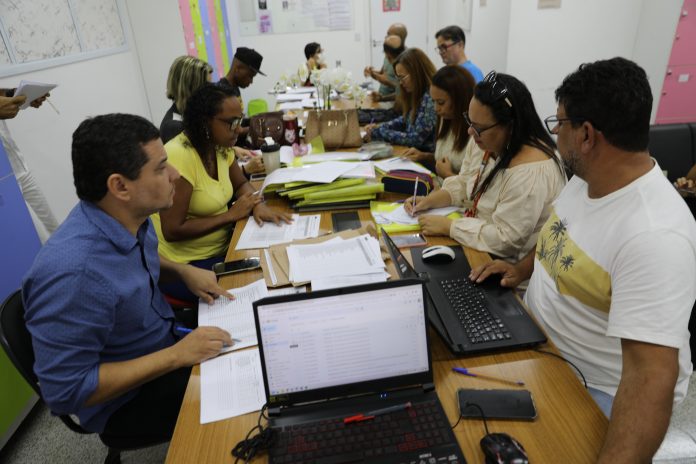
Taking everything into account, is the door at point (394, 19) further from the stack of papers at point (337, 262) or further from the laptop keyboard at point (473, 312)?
the laptop keyboard at point (473, 312)

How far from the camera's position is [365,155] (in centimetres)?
251

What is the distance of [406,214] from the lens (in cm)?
190

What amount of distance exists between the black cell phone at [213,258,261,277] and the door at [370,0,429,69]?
247 inches

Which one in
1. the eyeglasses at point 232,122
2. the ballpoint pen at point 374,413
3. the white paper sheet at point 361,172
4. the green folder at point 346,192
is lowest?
the ballpoint pen at point 374,413

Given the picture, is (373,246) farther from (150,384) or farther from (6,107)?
(6,107)

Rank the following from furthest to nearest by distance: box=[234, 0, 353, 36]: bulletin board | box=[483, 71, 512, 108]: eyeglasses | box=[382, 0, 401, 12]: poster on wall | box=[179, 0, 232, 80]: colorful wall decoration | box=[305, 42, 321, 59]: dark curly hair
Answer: box=[382, 0, 401, 12]: poster on wall, box=[234, 0, 353, 36]: bulletin board, box=[305, 42, 321, 59]: dark curly hair, box=[179, 0, 232, 80]: colorful wall decoration, box=[483, 71, 512, 108]: eyeglasses

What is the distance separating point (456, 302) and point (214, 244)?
124 cm

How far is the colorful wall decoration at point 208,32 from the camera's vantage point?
15.3 ft

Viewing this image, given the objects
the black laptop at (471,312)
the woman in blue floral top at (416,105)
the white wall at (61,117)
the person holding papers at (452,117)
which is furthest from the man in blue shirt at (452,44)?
the black laptop at (471,312)

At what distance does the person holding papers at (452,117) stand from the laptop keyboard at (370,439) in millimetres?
1484

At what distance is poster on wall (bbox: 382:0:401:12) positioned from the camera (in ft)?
22.5

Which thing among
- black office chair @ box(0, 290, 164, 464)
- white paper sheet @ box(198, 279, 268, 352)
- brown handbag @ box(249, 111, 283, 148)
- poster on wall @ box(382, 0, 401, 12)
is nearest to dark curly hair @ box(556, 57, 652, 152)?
white paper sheet @ box(198, 279, 268, 352)

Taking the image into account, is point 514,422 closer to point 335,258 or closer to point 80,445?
point 335,258

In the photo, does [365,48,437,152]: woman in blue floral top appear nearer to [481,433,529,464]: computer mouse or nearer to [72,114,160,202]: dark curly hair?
[72,114,160,202]: dark curly hair
